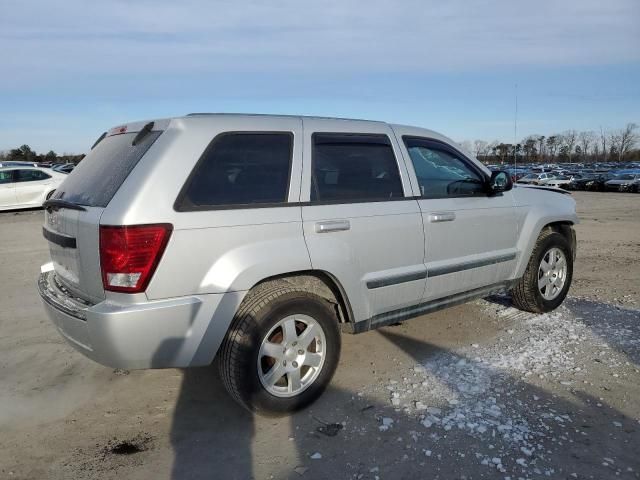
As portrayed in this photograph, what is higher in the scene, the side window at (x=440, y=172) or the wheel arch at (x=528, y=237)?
the side window at (x=440, y=172)

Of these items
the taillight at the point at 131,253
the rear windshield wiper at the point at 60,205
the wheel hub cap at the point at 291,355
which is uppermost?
the rear windshield wiper at the point at 60,205

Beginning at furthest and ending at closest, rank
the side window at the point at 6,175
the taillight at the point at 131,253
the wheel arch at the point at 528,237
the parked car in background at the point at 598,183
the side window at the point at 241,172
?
the parked car in background at the point at 598,183
the side window at the point at 6,175
the wheel arch at the point at 528,237
the side window at the point at 241,172
the taillight at the point at 131,253

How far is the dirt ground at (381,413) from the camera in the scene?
2873mm

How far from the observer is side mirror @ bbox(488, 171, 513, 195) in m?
4.48

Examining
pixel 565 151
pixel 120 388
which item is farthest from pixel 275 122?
pixel 565 151

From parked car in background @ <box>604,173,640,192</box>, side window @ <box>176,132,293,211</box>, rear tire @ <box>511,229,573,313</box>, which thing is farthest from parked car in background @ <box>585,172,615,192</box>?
side window @ <box>176,132,293,211</box>

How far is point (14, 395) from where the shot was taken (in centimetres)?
374

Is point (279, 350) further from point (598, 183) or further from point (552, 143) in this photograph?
point (552, 143)

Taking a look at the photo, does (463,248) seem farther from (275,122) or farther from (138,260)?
(138,260)

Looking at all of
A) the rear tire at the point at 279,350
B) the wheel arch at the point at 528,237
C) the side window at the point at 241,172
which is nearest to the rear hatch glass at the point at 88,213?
the side window at the point at 241,172

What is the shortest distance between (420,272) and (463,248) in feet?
1.79

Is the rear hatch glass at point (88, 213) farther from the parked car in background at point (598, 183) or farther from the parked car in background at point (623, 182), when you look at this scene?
the parked car in background at point (598, 183)

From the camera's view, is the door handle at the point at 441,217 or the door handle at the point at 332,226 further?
the door handle at the point at 441,217

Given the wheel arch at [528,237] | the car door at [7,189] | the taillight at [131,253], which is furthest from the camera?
the car door at [7,189]
